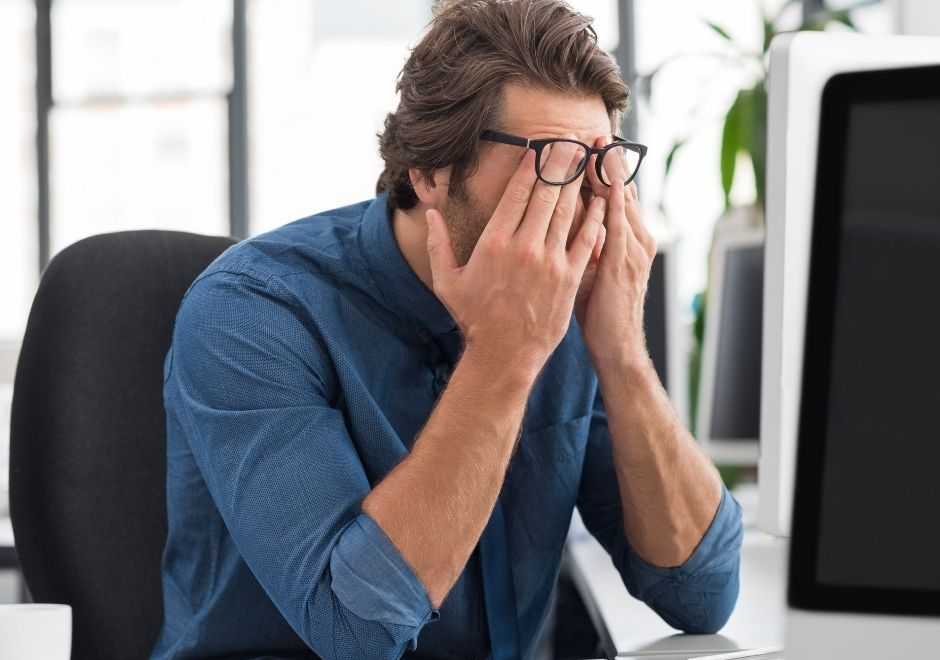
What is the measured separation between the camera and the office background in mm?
4547

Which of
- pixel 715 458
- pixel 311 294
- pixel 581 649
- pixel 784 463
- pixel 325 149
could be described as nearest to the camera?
pixel 784 463

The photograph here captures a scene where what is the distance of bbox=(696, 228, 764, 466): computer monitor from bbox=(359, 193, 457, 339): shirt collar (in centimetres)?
86

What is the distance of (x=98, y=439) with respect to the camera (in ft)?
3.67

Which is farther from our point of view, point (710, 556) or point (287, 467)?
point (710, 556)

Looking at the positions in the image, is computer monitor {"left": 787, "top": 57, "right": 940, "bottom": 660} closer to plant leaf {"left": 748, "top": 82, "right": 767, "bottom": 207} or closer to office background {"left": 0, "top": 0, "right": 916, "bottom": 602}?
plant leaf {"left": 748, "top": 82, "right": 767, "bottom": 207}

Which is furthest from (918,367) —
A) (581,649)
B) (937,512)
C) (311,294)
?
(581,649)

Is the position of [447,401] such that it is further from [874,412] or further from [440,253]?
[874,412]

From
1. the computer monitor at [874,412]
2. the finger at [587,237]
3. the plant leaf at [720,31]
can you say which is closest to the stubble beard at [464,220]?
the finger at [587,237]

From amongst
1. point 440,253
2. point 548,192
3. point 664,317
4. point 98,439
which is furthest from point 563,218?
point 664,317

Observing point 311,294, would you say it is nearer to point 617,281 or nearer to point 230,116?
point 617,281

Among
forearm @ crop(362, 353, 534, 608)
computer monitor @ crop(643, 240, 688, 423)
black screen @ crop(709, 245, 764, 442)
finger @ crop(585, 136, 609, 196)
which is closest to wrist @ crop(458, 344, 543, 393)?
forearm @ crop(362, 353, 534, 608)

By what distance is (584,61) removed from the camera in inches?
44.5

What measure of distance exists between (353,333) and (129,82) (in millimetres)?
3996

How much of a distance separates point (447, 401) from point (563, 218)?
0.23 m
